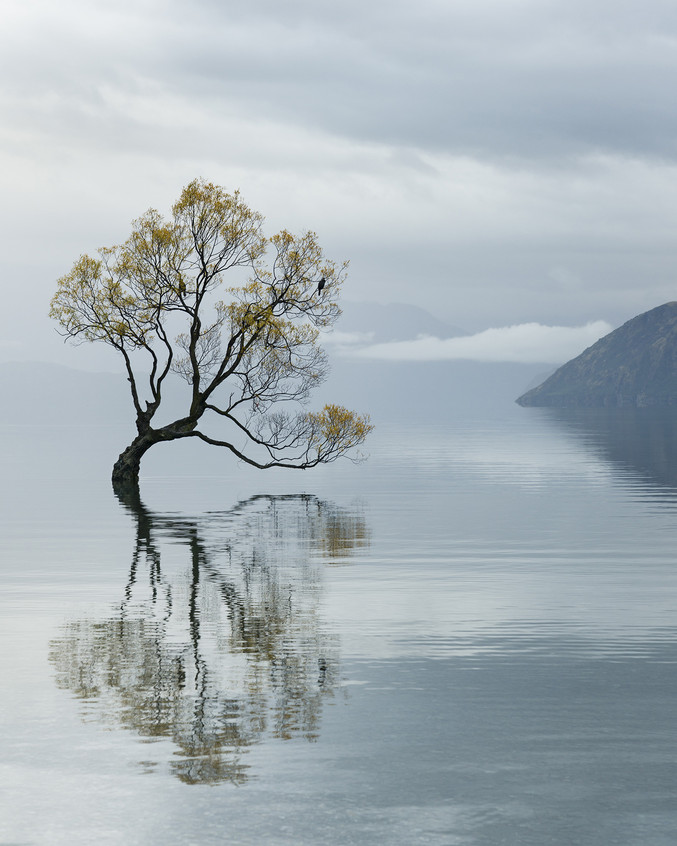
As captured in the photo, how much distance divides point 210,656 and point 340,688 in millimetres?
2865

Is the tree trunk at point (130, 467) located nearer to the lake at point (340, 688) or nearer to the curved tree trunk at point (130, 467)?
the curved tree trunk at point (130, 467)

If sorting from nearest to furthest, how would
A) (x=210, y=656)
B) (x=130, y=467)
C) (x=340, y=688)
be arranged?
(x=340, y=688), (x=210, y=656), (x=130, y=467)

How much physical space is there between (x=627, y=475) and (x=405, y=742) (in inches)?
2319

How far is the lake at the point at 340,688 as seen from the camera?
10227mm

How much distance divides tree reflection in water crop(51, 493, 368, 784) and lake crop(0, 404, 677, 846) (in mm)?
59

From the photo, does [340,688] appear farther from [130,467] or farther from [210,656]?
[130,467]

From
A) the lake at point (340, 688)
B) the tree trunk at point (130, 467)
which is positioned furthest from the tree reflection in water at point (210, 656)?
the tree trunk at point (130, 467)

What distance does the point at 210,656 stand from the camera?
16.8 metres

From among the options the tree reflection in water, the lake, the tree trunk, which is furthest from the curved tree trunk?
the tree reflection in water

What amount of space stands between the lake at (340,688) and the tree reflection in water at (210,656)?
0.19ft

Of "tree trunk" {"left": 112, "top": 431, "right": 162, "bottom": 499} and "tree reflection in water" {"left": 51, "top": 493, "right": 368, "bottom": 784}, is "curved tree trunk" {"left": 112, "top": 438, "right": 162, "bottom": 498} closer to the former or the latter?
"tree trunk" {"left": 112, "top": 431, "right": 162, "bottom": 499}

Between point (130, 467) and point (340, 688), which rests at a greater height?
point (130, 467)

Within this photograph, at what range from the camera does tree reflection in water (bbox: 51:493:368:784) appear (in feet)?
41.7

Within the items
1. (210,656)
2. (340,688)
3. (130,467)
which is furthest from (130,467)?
(340,688)
